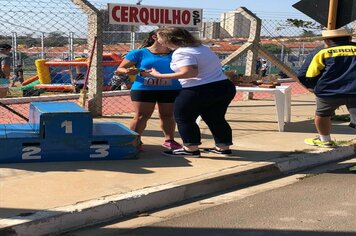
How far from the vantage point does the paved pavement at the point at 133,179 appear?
4590 mm

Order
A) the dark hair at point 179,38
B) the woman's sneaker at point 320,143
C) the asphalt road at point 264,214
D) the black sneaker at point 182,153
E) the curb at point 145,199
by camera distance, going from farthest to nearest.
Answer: the woman's sneaker at point 320,143 → the black sneaker at point 182,153 → the dark hair at point 179,38 → the asphalt road at point 264,214 → the curb at point 145,199

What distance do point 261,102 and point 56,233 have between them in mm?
9176

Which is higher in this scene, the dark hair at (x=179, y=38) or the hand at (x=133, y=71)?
the dark hair at (x=179, y=38)

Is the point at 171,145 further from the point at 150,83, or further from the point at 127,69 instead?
the point at 127,69

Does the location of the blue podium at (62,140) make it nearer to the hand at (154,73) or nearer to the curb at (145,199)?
the hand at (154,73)

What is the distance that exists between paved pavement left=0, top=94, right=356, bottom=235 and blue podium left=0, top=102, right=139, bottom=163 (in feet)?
0.38

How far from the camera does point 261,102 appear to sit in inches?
511

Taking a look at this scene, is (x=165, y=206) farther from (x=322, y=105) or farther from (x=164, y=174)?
(x=322, y=105)

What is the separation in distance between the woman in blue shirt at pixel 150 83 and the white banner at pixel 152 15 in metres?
2.34

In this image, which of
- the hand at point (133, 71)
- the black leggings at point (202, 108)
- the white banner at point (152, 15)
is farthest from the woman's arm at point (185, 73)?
the white banner at point (152, 15)

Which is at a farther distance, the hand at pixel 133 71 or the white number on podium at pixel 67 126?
the hand at pixel 133 71

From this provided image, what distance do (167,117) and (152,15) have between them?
2991mm

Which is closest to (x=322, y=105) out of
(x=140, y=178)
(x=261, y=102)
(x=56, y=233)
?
(x=140, y=178)

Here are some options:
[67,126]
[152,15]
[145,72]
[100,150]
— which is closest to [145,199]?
[100,150]
